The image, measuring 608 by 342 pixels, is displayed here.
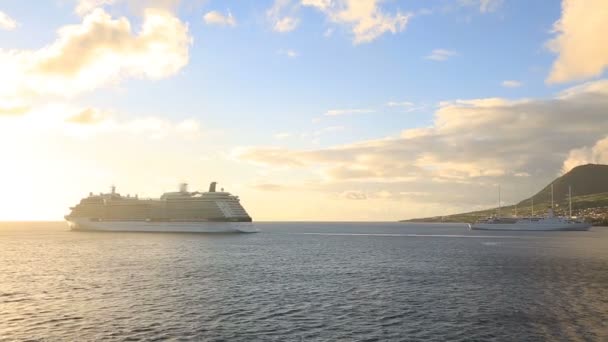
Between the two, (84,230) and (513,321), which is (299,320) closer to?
(513,321)

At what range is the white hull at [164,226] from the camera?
164m

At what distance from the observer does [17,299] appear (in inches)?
1719

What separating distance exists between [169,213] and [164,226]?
5.26m

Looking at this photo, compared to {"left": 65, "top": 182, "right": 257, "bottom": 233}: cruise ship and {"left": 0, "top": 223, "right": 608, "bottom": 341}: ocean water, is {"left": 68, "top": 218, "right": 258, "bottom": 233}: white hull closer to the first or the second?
{"left": 65, "top": 182, "right": 257, "bottom": 233}: cruise ship

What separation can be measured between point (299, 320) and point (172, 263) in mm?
44805

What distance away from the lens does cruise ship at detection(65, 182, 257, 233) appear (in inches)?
6506

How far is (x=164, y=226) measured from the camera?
17212 cm

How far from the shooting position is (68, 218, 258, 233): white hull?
164 meters

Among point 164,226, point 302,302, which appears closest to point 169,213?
point 164,226

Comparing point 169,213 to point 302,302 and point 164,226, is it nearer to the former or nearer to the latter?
point 164,226

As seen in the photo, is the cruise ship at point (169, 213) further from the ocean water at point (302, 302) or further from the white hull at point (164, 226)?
the ocean water at point (302, 302)

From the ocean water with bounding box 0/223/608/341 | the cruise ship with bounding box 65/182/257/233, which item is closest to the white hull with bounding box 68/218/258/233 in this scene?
the cruise ship with bounding box 65/182/257/233

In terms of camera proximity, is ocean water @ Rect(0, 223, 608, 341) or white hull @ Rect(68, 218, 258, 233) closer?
ocean water @ Rect(0, 223, 608, 341)

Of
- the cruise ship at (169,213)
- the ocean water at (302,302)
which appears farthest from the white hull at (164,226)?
the ocean water at (302,302)
